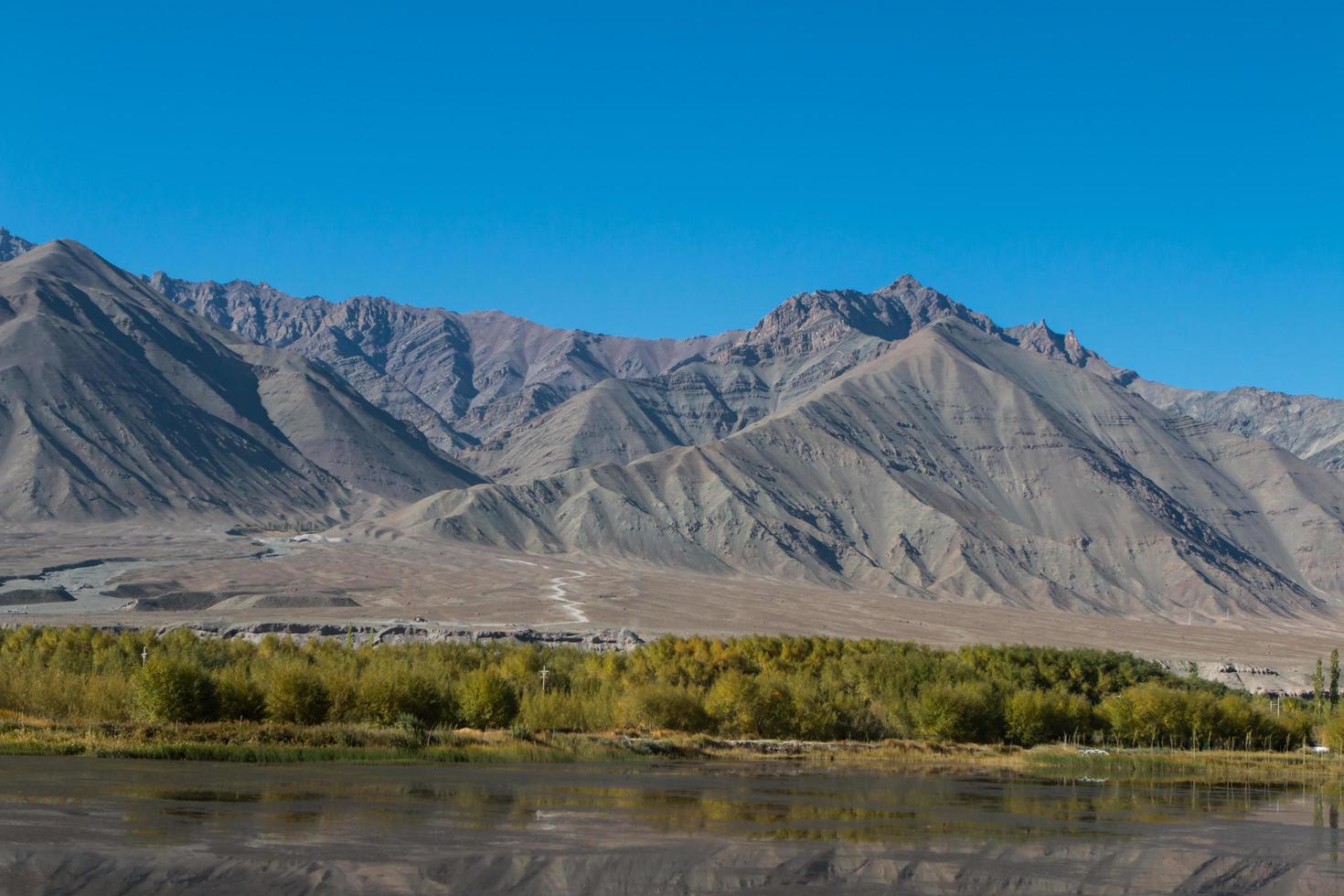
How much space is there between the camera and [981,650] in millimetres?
90125

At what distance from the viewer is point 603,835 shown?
31.9 meters

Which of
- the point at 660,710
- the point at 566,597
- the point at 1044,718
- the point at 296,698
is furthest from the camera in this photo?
the point at 566,597

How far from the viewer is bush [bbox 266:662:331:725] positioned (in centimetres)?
5697

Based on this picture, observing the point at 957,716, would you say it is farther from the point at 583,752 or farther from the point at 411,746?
the point at 411,746

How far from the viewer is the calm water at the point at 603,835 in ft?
86.1

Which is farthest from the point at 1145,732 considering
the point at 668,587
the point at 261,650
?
the point at 668,587

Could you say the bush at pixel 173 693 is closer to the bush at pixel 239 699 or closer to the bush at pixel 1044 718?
the bush at pixel 239 699

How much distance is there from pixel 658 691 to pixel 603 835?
112ft

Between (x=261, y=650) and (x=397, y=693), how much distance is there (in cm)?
2605

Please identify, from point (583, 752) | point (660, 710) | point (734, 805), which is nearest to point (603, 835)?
point (734, 805)

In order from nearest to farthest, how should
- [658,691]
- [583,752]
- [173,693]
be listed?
[173,693] < [583,752] < [658,691]

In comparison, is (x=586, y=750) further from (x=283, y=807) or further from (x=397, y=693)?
(x=283, y=807)

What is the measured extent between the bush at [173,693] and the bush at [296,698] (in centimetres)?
239

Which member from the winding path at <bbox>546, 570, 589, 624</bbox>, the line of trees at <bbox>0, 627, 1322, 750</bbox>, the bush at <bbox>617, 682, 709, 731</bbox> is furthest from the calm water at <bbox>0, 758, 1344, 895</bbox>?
the winding path at <bbox>546, 570, 589, 624</bbox>
